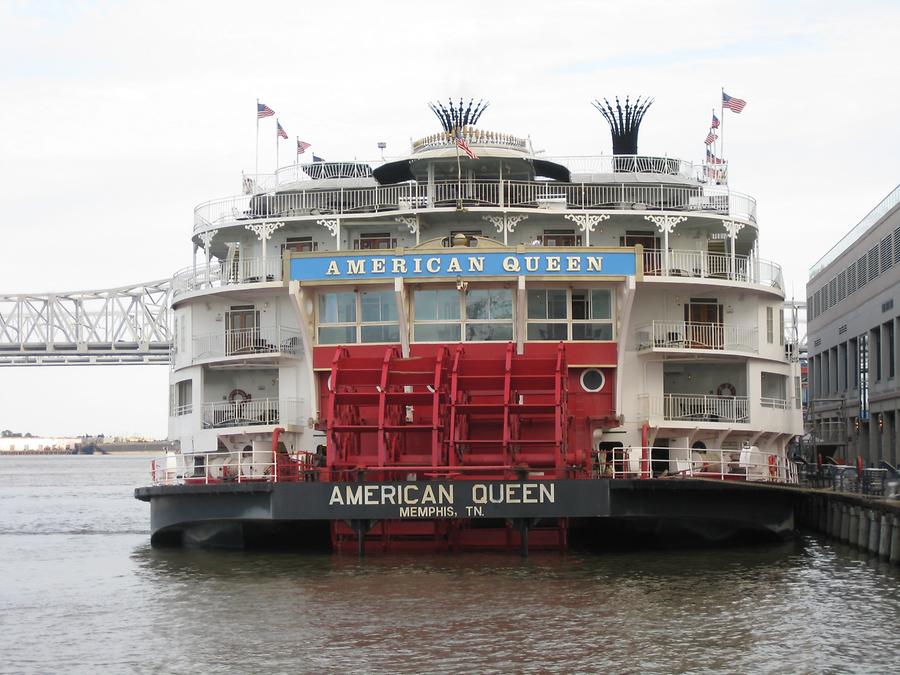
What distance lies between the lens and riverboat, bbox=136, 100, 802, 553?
2447 cm

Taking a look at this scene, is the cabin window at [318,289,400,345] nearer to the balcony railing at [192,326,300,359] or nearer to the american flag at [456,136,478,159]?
the balcony railing at [192,326,300,359]

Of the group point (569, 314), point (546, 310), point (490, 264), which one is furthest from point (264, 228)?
point (569, 314)

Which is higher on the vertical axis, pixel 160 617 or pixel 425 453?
pixel 425 453

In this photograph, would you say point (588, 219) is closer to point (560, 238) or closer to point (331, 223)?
point (560, 238)

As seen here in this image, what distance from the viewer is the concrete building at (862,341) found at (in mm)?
44625

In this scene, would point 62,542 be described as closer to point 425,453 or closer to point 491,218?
point 425,453

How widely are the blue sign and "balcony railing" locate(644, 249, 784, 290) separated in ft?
6.94

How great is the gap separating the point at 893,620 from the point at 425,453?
1023 centimetres

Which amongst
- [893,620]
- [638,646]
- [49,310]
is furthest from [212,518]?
[49,310]

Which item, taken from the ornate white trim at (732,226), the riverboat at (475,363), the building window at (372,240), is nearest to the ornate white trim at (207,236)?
the riverboat at (475,363)

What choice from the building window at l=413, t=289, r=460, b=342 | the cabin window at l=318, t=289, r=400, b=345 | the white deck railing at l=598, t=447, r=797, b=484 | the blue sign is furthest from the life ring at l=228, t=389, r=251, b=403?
the white deck railing at l=598, t=447, r=797, b=484

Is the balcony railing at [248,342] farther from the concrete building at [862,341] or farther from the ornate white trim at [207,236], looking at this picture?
the concrete building at [862,341]

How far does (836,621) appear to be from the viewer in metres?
18.9

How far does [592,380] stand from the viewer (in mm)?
27156
